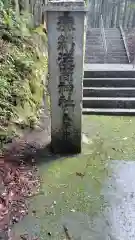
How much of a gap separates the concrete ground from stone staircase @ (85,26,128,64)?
676 cm

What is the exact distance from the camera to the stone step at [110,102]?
7750 millimetres

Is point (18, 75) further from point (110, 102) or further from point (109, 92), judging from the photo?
point (109, 92)

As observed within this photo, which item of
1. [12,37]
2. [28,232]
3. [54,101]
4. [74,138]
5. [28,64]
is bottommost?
[28,232]

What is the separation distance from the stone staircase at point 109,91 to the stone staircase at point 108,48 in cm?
328

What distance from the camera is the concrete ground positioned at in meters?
3.87

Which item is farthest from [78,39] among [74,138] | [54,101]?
[74,138]

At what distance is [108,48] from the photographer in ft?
44.1

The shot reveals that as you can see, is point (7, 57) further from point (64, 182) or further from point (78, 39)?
point (64, 182)

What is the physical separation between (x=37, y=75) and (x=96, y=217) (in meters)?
4.23

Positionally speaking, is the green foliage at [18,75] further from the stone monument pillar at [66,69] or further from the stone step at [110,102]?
the stone step at [110,102]

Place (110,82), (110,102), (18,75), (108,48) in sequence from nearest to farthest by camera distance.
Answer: (18,75), (110,102), (110,82), (108,48)

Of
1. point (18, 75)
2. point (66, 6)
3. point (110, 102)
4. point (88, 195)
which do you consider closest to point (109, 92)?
point (110, 102)

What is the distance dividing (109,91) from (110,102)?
20.2 inches

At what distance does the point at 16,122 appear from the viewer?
231 inches
